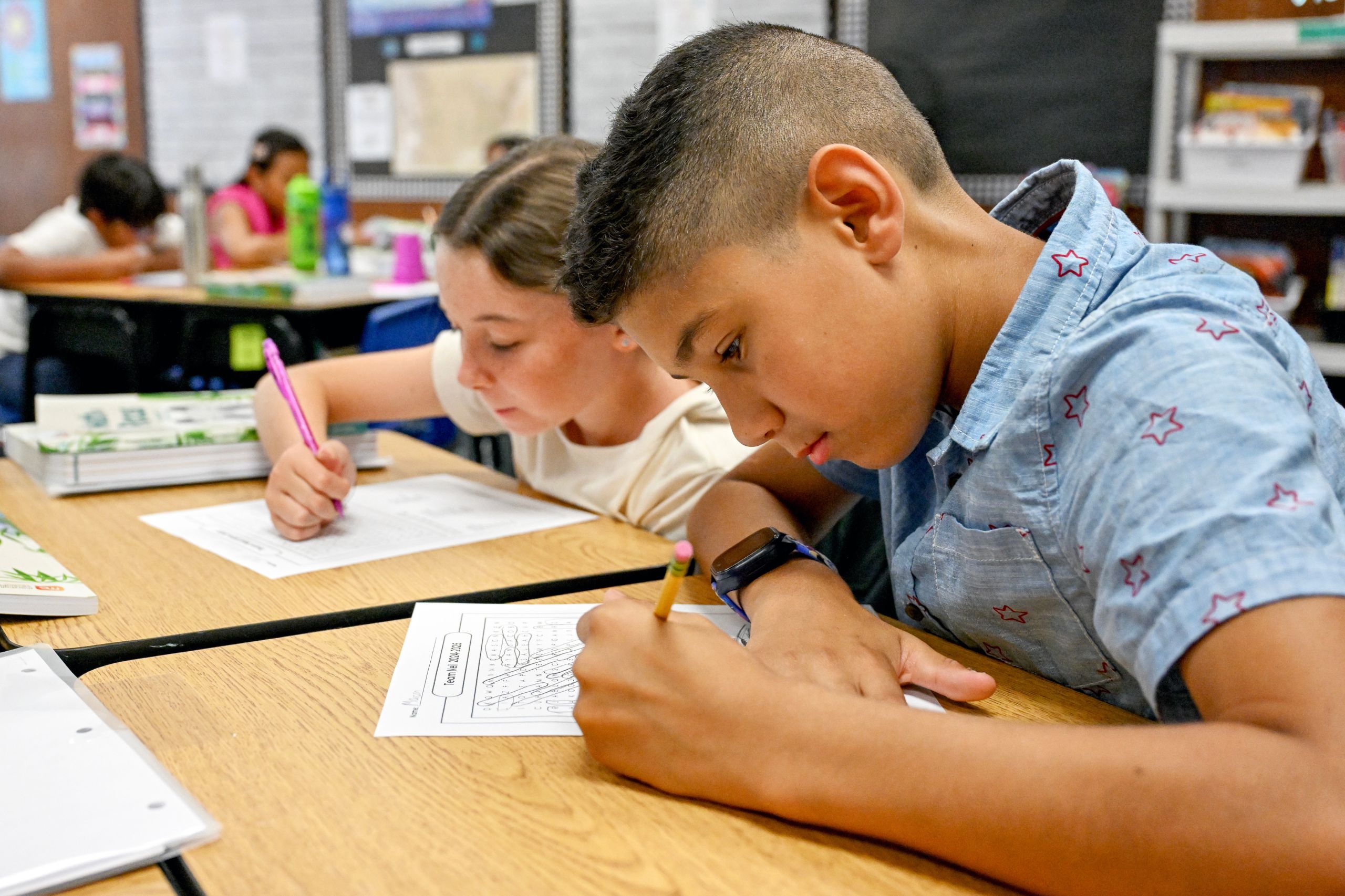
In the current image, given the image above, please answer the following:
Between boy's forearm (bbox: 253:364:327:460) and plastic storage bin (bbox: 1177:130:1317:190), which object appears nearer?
boy's forearm (bbox: 253:364:327:460)

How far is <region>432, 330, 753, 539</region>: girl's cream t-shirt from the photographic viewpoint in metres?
1.31

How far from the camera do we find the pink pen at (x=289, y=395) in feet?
4.38

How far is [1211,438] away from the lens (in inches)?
22.5

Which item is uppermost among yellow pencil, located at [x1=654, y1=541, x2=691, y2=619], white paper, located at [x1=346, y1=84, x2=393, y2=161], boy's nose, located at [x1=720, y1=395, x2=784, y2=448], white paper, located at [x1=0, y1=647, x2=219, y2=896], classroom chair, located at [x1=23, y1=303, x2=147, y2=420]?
white paper, located at [x1=346, y1=84, x2=393, y2=161]

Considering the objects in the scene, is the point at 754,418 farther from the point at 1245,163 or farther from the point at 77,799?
the point at 1245,163

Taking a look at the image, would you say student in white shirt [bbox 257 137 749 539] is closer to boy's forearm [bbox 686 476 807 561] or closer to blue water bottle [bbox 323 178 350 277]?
boy's forearm [bbox 686 476 807 561]

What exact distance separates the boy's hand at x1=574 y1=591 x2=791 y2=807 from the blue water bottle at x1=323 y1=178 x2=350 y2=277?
10.6 ft

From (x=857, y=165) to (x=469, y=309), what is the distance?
0.66 meters

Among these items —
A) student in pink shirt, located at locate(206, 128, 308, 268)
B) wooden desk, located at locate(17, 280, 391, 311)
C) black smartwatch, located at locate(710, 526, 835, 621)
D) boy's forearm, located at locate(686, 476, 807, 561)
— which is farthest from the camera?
student in pink shirt, located at locate(206, 128, 308, 268)

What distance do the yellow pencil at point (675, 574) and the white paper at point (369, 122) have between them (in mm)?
4831

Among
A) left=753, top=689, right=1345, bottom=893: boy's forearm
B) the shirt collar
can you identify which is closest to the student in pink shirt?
the shirt collar

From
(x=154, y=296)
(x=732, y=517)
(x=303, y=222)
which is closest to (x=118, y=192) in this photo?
(x=303, y=222)

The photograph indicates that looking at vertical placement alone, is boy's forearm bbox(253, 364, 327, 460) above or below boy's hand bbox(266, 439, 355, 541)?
above

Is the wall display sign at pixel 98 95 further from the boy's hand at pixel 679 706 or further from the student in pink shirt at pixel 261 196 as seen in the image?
the boy's hand at pixel 679 706
